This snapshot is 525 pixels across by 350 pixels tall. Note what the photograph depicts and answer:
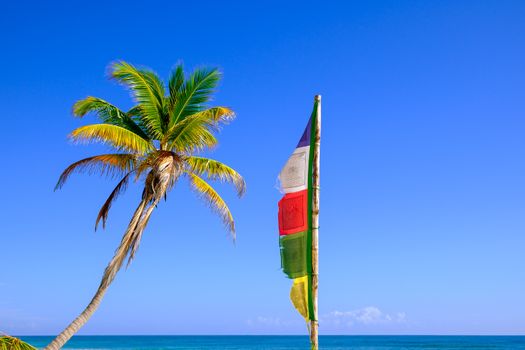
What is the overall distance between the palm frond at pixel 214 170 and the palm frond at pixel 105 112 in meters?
1.30

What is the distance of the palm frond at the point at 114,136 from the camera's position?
46.3 ft

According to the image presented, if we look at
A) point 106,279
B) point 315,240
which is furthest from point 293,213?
point 106,279

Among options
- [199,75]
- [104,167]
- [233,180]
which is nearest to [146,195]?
[104,167]

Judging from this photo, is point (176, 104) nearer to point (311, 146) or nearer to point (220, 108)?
point (220, 108)

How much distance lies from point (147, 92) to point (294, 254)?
8.19 metres

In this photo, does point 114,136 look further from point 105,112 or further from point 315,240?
point 315,240

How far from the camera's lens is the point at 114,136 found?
1455 centimetres

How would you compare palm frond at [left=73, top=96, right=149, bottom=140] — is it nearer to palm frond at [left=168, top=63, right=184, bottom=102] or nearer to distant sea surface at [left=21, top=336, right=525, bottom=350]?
palm frond at [left=168, top=63, right=184, bottom=102]

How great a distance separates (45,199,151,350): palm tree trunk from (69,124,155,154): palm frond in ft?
A: 5.04

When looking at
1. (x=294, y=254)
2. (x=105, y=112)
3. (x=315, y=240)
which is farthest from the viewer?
(x=105, y=112)

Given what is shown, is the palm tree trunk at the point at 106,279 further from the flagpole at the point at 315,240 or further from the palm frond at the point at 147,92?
the flagpole at the point at 315,240

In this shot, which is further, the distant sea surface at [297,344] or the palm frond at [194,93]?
the distant sea surface at [297,344]

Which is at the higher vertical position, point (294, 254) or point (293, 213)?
point (293, 213)

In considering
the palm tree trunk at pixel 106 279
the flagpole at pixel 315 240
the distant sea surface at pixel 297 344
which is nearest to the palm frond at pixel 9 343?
the palm tree trunk at pixel 106 279
